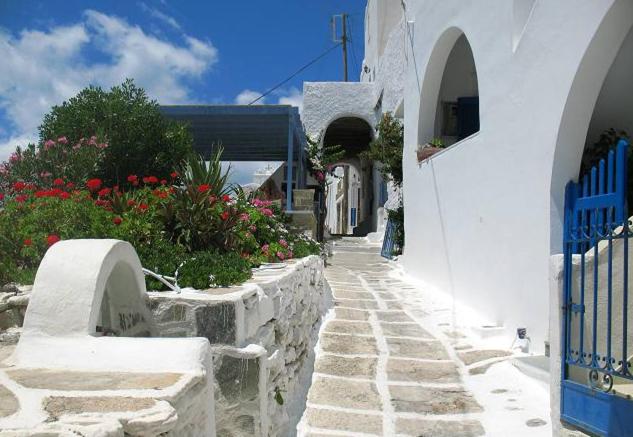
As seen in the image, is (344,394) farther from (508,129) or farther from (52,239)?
(508,129)

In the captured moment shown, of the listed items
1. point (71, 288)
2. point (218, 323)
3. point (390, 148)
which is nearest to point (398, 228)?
point (390, 148)

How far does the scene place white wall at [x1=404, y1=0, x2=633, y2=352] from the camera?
4.41 meters

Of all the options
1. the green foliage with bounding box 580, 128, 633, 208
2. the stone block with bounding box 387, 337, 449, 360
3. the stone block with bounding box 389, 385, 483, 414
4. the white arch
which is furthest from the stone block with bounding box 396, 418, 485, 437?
the green foliage with bounding box 580, 128, 633, 208

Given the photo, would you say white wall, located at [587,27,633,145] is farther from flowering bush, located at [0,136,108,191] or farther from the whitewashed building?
flowering bush, located at [0,136,108,191]

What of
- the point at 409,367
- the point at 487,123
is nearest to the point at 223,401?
the point at 409,367

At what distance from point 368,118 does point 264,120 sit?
21.3 ft

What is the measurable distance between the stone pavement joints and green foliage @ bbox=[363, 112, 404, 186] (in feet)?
22.3

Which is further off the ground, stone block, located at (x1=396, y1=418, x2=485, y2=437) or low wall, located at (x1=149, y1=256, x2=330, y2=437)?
low wall, located at (x1=149, y1=256, x2=330, y2=437)

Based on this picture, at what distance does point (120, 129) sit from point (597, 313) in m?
8.08

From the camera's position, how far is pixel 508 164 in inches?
214

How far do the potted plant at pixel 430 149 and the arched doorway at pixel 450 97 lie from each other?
0.18 meters

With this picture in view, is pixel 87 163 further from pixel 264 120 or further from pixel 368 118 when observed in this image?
pixel 368 118

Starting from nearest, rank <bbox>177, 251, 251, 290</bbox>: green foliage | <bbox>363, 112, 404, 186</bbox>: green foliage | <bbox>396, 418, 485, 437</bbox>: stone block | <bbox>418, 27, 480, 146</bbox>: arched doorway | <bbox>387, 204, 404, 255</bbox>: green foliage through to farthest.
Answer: <bbox>177, 251, 251, 290</bbox>: green foliage
<bbox>396, 418, 485, 437</bbox>: stone block
<bbox>418, 27, 480, 146</bbox>: arched doorway
<bbox>387, 204, 404, 255</bbox>: green foliage
<bbox>363, 112, 404, 186</bbox>: green foliage

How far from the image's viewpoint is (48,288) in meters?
2.13
